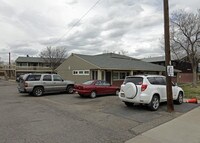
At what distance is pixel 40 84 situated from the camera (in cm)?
1792

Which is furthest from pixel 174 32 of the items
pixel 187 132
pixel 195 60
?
pixel 187 132

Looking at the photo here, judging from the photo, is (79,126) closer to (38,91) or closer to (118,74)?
(38,91)

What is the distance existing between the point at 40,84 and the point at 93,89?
4.74m

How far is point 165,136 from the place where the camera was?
633 cm

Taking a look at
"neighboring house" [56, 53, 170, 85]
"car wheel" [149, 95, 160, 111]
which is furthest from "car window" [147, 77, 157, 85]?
"neighboring house" [56, 53, 170, 85]

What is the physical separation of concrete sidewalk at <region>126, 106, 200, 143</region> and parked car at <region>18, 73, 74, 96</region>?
12.3m

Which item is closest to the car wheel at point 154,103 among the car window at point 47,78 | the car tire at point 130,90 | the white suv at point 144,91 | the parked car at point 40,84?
the white suv at point 144,91

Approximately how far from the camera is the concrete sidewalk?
5.98m

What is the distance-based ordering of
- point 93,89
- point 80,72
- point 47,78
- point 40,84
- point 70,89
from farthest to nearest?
point 80,72 < point 70,89 < point 47,78 < point 40,84 < point 93,89

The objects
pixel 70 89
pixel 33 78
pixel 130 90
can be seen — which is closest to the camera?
pixel 130 90

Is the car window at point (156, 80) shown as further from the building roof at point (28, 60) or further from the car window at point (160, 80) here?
the building roof at point (28, 60)

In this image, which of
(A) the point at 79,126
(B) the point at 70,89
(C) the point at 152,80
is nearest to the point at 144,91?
(C) the point at 152,80

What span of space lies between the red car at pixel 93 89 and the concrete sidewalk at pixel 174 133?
28.1 ft

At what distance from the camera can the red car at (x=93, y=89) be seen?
16.1 m
